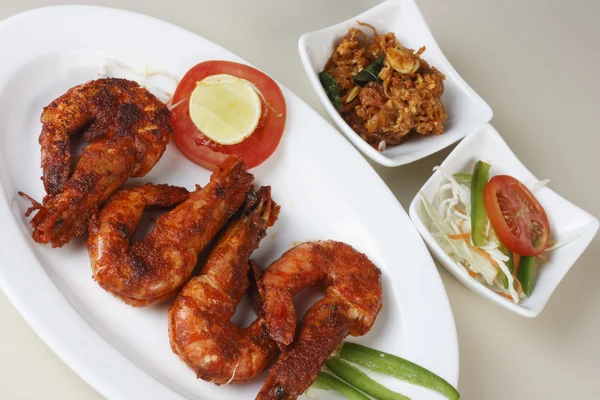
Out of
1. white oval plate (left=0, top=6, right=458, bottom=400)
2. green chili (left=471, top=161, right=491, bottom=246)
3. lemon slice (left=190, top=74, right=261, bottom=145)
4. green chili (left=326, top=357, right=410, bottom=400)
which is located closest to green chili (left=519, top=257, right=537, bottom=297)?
green chili (left=471, top=161, right=491, bottom=246)

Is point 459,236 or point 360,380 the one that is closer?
point 360,380

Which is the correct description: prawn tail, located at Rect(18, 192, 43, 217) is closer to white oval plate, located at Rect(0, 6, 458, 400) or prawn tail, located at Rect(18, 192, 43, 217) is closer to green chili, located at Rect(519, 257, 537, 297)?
white oval plate, located at Rect(0, 6, 458, 400)

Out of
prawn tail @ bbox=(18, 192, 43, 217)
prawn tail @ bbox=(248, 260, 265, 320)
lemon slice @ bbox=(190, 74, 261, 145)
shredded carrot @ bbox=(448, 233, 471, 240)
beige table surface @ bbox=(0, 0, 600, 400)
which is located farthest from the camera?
shredded carrot @ bbox=(448, 233, 471, 240)

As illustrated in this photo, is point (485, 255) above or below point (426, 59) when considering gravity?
below

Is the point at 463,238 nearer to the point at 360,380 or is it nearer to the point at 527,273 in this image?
the point at 527,273

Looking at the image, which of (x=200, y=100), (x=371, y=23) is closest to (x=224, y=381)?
(x=200, y=100)

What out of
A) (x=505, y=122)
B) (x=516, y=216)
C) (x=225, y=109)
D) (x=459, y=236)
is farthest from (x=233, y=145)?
(x=505, y=122)

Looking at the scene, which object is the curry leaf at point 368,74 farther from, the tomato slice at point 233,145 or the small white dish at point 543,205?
the small white dish at point 543,205
